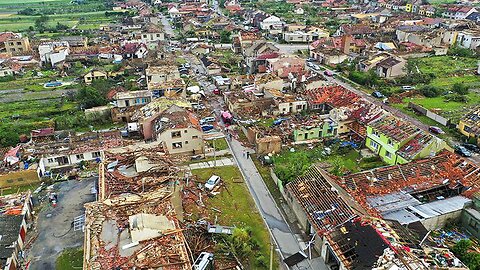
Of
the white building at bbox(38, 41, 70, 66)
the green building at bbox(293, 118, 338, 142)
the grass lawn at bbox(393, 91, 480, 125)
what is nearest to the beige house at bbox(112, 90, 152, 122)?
the green building at bbox(293, 118, 338, 142)

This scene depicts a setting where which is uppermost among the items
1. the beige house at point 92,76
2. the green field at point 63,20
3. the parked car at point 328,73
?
the green field at point 63,20

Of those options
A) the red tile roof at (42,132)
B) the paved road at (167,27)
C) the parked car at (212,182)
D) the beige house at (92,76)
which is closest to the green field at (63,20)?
the paved road at (167,27)

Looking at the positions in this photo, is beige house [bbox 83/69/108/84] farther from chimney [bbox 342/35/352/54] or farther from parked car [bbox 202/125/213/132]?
chimney [bbox 342/35/352/54]

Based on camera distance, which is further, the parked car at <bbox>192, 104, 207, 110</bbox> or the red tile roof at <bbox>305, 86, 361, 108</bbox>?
the parked car at <bbox>192, 104, 207, 110</bbox>

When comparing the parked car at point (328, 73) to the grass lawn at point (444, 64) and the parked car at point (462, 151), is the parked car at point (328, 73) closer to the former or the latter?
the grass lawn at point (444, 64)

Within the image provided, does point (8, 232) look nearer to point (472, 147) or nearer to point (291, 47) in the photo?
point (472, 147)

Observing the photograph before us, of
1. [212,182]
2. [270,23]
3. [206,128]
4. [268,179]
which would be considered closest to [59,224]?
[212,182]
